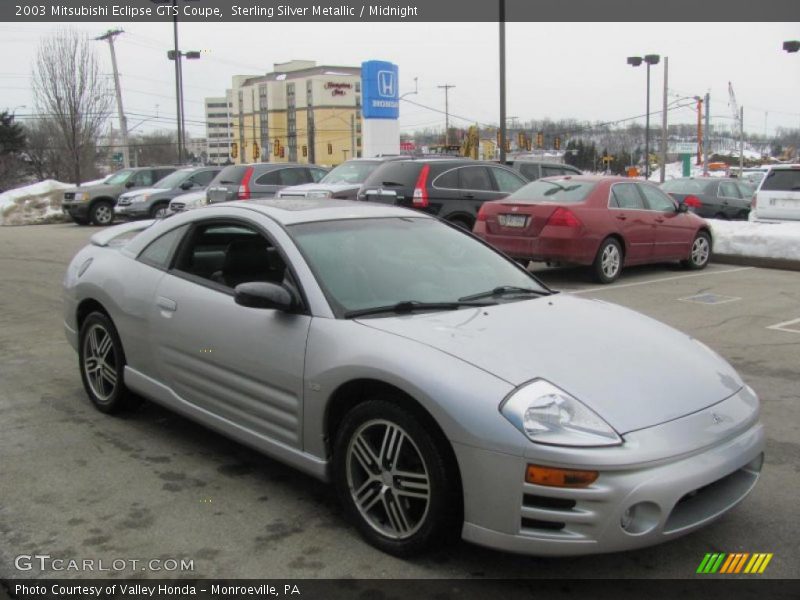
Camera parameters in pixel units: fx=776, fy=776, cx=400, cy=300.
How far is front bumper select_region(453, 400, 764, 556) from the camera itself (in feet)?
9.16

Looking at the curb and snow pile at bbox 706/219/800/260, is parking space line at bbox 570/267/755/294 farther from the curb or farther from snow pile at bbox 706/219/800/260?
snow pile at bbox 706/219/800/260

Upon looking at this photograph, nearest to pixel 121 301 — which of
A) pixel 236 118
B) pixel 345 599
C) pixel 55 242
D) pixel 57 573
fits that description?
pixel 57 573

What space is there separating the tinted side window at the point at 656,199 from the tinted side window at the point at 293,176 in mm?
9449

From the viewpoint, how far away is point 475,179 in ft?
43.7

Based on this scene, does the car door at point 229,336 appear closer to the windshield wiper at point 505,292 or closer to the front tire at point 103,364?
the front tire at point 103,364

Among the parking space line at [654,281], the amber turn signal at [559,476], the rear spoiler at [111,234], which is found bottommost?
the parking space line at [654,281]

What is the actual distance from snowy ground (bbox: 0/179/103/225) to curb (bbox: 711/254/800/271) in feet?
65.7

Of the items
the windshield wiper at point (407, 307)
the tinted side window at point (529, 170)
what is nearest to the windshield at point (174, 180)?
the tinted side window at point (529, 170)

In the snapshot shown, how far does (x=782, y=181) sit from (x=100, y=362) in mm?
13139

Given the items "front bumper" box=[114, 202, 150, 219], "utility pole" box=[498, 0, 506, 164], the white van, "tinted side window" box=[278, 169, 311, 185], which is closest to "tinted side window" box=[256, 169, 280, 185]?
"tinted side window" box=[278, 169, 311, 185]

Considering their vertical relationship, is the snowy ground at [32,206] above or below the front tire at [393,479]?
above

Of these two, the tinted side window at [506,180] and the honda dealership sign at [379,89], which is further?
the honda dealership sign at [379,89]

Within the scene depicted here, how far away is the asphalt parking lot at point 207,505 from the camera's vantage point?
10.5ft

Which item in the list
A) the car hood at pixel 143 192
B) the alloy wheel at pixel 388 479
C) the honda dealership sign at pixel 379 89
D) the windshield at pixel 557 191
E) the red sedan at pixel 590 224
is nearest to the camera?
the alloy wheel at pixel 388 479
